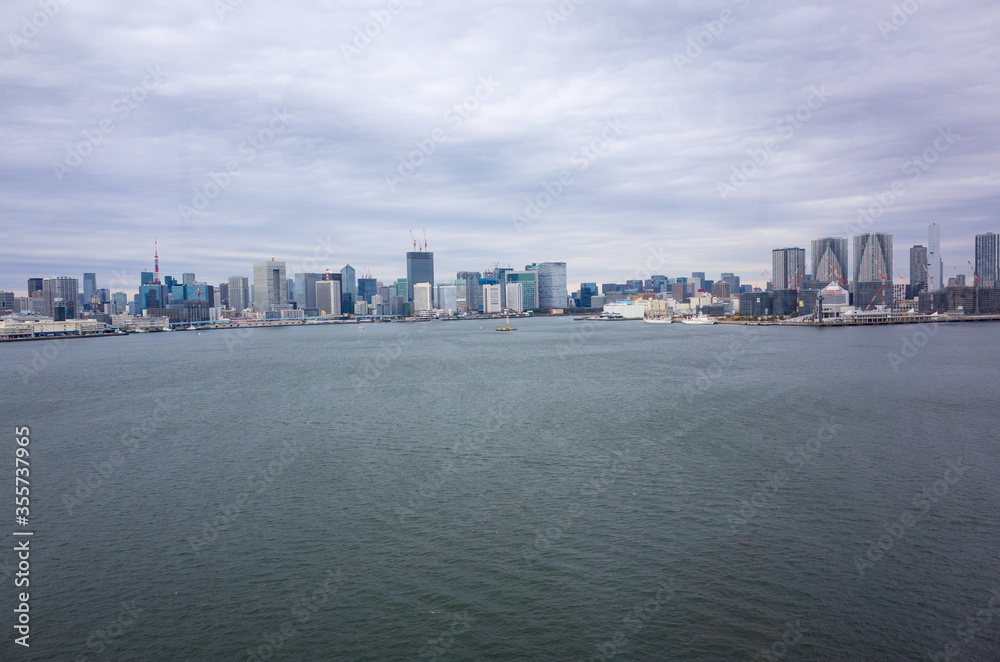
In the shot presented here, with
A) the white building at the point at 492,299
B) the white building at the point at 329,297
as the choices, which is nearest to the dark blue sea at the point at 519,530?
the white building at the point at 329,297

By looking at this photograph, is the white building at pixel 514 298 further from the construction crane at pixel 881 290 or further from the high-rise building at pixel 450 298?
the construction crane at pixel 881 290

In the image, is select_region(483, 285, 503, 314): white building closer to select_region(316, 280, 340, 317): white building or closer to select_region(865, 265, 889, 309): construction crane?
select_region(316, 280, 340, 317): white building

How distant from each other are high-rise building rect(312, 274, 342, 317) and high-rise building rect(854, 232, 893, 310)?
117827 mm

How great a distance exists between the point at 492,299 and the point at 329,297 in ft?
149

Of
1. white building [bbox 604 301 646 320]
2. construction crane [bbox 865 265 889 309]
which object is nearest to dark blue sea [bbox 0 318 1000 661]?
construction crane [bbox 865 265 889 309]

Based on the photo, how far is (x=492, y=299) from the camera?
156375 mm

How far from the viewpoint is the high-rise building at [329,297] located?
142750 millimetres

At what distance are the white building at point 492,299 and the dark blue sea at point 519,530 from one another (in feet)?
443

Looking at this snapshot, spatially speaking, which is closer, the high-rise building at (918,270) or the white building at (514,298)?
the high-rise building at (918,270)

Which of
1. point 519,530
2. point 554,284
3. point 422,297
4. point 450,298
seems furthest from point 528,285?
point 519,530

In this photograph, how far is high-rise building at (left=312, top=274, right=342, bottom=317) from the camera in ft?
468

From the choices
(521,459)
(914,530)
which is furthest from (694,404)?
(914,530)

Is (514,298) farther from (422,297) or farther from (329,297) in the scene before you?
(329,297)

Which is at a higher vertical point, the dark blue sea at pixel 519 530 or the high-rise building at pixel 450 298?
the high-rise building at pixel 450 298
